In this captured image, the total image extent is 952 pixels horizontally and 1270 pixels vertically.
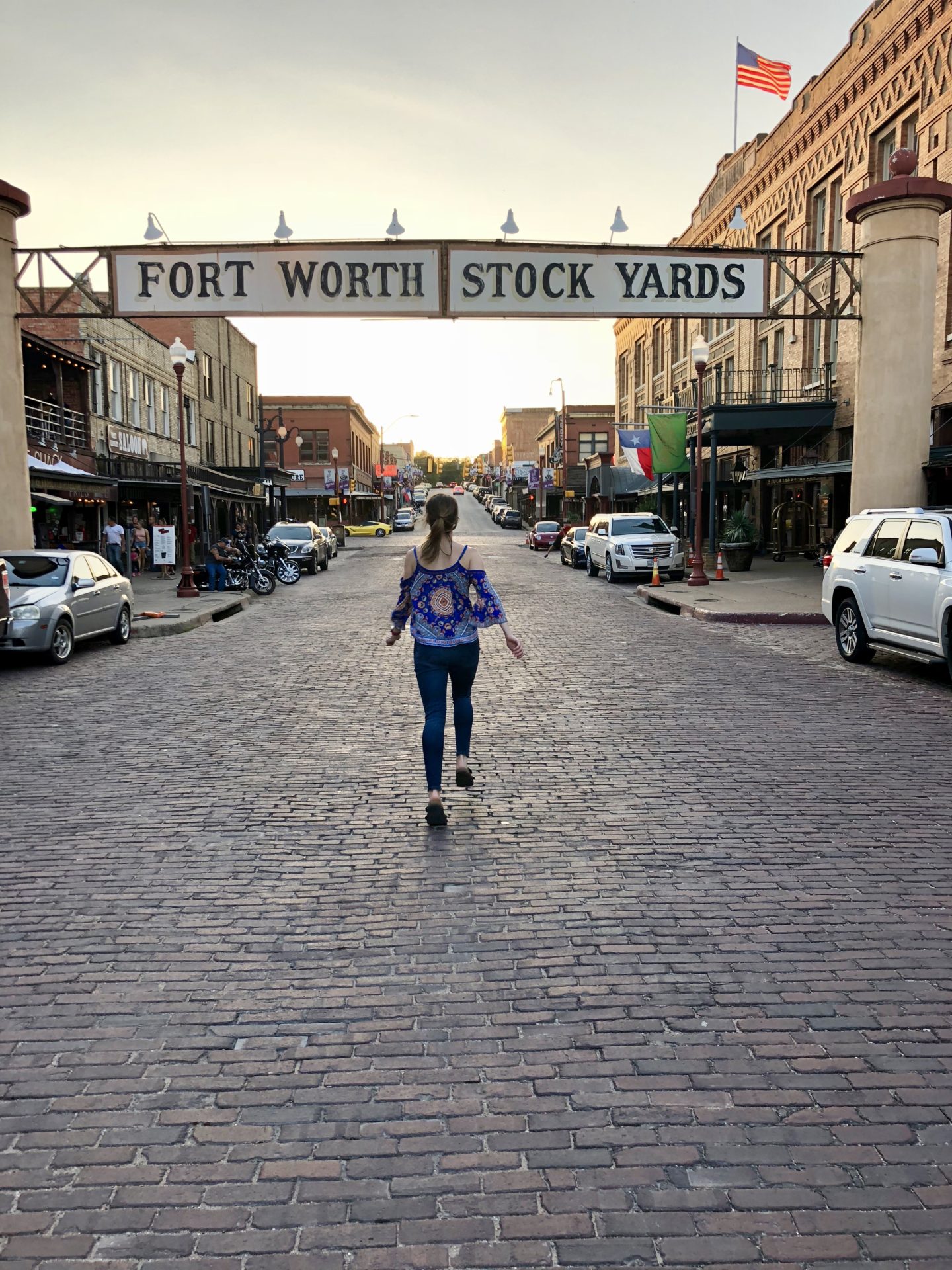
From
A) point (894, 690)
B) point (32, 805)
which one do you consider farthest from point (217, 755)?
point (894, 690)

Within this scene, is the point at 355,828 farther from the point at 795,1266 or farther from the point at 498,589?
the point at 498,589

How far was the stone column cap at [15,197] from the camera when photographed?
52.9 ft

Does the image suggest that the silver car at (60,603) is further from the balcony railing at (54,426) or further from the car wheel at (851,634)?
the balcony railing at (54,426)

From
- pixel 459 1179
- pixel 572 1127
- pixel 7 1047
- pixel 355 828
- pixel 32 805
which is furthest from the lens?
pixel 32 805

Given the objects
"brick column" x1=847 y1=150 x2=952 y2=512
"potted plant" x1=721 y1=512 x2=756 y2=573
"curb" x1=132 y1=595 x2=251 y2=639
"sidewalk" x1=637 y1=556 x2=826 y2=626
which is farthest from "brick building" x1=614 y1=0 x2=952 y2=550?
"curb" x1=132 y1=595 x2=251 y2=639

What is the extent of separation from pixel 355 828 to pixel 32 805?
7.47 ft

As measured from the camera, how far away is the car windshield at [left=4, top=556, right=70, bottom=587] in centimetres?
1402

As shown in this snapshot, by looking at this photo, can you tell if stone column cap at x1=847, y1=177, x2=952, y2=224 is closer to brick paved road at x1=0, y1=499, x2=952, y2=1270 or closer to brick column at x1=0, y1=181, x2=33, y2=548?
brick paved road at x1=0, y1=499, x2=952, y2=1270

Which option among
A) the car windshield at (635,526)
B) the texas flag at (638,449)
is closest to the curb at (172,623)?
the car windshield at (635,526)

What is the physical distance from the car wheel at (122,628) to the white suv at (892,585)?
10.5 metres

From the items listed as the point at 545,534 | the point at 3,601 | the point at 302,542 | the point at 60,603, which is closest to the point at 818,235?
the point at 302,542

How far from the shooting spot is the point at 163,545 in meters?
29.4

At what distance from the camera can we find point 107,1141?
10.1 ft

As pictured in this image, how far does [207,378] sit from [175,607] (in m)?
32.1
